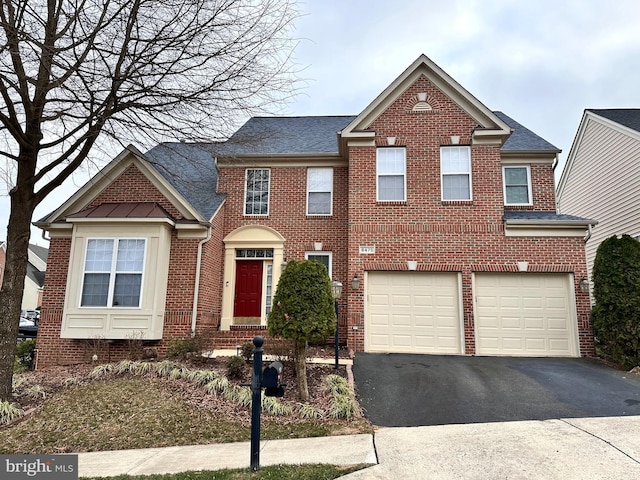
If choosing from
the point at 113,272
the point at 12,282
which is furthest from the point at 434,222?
the point at 12,282

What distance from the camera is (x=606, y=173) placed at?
1503 cm

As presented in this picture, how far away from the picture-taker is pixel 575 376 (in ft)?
25.7

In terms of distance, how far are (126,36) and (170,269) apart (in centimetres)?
556

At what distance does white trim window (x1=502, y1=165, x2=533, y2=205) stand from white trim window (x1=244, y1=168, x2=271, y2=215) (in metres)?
7.44

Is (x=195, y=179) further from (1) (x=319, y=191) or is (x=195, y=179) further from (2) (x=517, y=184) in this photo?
(2) (x=517, y=184)

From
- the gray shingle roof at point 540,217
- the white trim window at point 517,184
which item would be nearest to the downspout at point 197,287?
the gray shingle roof at point 540,217

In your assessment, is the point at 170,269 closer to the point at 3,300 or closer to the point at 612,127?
the point at 3,300

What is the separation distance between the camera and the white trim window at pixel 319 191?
1225 centimetres

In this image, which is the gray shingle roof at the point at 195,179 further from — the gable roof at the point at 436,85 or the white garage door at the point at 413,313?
the white garage door at the point at 413,313

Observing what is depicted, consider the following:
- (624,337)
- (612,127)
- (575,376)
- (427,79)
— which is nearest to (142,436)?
(575,376)

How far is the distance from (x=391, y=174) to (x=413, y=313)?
155 inches

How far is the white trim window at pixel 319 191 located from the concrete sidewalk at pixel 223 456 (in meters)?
7.90

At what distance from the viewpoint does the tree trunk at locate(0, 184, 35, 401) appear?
6.65 meters

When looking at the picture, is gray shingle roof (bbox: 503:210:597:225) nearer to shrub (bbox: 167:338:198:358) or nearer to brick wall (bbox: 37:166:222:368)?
brick wall (bbox: 37:166:222:368)
